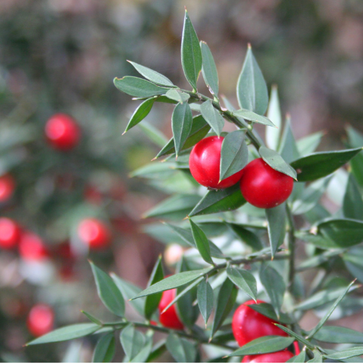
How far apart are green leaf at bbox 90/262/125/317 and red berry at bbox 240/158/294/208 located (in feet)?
0.82

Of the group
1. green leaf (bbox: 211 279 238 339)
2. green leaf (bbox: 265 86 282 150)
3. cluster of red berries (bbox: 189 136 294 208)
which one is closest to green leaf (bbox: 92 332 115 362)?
green leaf (bbox: 211 279 238 339)

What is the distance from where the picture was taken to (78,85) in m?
1.61

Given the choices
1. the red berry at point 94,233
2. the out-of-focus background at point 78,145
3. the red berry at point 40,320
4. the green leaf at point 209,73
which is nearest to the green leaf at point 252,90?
the green leaf at point 209,73

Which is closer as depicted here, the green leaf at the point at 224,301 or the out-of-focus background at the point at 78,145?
the green leaf at the point at 224,301

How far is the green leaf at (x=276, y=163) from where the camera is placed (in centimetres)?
38

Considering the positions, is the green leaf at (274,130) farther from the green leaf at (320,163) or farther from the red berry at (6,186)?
the red berry at (6,186)

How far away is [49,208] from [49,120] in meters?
0.32

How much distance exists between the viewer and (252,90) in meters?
0.48

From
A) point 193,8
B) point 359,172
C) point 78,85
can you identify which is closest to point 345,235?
point 359,172

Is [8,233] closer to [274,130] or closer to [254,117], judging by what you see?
[274,130]

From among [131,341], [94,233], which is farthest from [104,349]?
[94,233]

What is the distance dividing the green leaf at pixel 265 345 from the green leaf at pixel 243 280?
0.21 ft

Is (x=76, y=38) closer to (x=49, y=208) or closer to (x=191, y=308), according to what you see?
(x=49, y=208)

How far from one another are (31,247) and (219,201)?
1.14 metres
